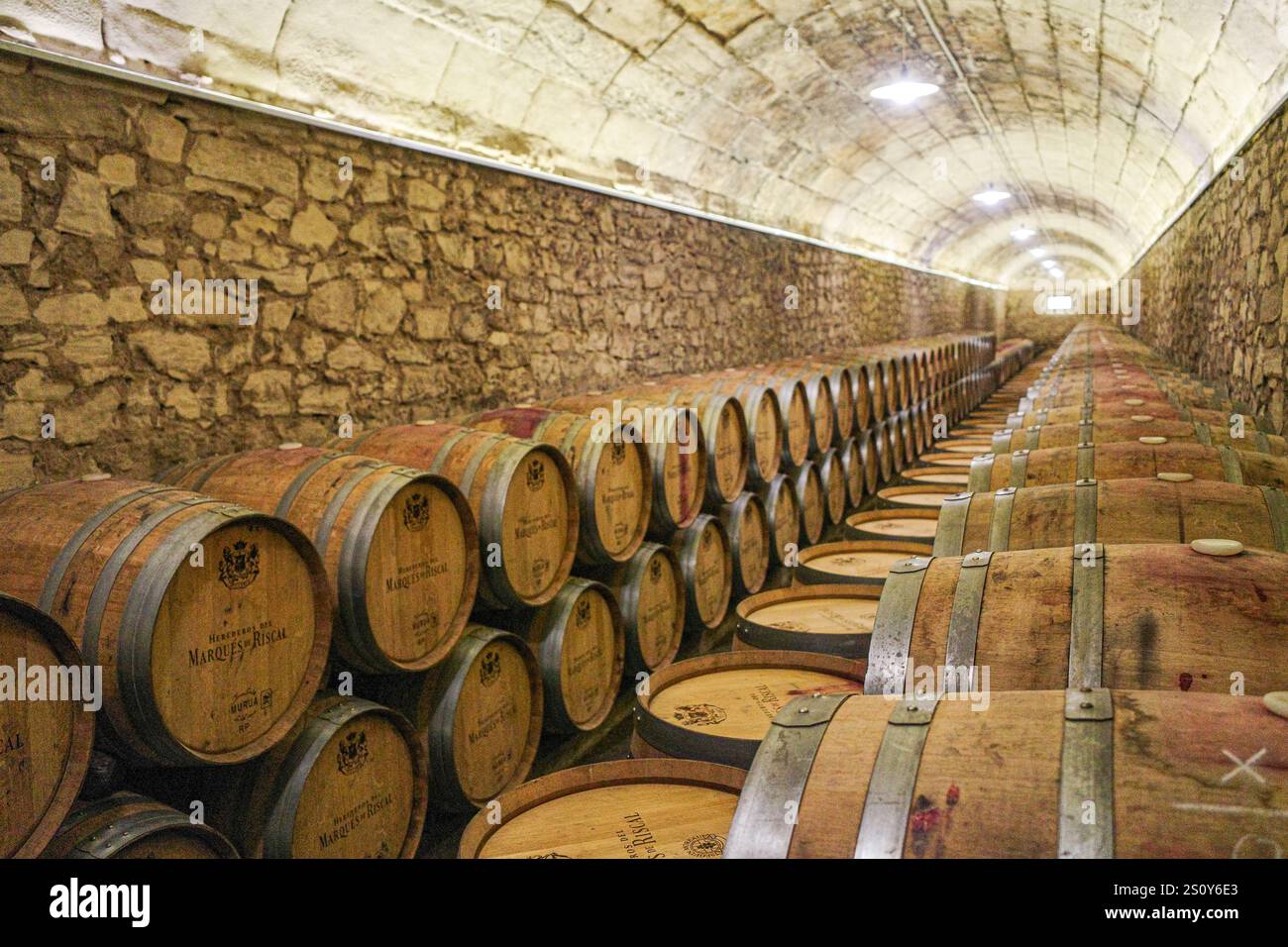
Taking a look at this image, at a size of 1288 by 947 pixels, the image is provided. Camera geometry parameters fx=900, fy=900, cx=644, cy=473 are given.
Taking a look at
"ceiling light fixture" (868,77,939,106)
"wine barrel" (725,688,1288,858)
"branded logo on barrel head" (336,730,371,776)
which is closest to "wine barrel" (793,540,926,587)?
"branded logo on barrel head" (336,730,371,776)

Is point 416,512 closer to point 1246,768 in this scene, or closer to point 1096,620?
point 1096,620

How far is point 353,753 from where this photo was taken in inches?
104

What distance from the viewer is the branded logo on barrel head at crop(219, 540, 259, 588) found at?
87.5 inches

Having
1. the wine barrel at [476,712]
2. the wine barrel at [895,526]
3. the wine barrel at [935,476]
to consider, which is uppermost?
the wine barrel at [935,476]

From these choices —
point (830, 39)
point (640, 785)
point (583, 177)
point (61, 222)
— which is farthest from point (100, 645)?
point (830, 39)

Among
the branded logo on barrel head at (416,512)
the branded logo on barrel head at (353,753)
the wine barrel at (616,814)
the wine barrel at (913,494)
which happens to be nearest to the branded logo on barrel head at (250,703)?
the branded logo on barrel head at (353,753)

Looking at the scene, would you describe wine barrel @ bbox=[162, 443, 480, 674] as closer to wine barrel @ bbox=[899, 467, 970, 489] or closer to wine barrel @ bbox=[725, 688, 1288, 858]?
wine barrel @ bbox=[725, 688, 1288, 858]

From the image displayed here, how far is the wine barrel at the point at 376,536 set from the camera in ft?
8.95

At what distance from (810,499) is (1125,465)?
141 inches

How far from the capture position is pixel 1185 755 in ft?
3.84

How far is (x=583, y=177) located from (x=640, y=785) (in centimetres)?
456

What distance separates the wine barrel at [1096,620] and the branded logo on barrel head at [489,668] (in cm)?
172

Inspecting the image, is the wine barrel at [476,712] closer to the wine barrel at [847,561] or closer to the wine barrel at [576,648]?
the wine barrel at [576,648]
